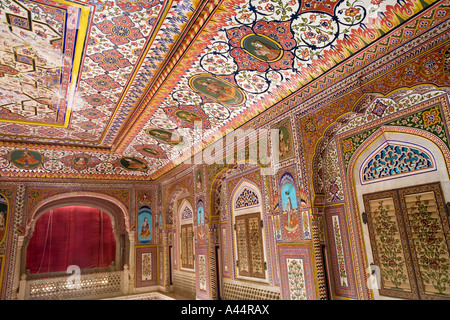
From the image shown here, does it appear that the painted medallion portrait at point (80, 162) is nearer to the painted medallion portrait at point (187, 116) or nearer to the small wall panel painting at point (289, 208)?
the painted medallion portrait at point (187, 116)

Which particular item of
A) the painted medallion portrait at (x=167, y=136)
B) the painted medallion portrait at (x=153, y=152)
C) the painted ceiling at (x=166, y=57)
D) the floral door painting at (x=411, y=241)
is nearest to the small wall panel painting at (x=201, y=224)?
the painted medallion portrait at (x=167, y=136)

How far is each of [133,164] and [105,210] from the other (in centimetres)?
190

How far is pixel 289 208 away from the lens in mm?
4176

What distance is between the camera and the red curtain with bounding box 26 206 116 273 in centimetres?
879

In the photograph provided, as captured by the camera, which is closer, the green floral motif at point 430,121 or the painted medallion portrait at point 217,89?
the green floral motif at point 430,121

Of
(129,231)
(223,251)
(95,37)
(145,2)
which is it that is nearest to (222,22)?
(145,2)

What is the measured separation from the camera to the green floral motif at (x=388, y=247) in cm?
331

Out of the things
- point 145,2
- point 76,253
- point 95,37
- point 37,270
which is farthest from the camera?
point 76,253

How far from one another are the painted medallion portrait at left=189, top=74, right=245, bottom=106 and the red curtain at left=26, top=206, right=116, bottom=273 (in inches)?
267

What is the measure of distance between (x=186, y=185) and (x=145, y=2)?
16.9ft

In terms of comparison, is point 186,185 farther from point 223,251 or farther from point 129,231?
point 129,231

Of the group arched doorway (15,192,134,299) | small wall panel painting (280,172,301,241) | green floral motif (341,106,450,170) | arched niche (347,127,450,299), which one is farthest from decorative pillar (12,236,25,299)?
green floral motif (341,106,450,170)

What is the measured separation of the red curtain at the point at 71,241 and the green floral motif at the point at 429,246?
858 cm
